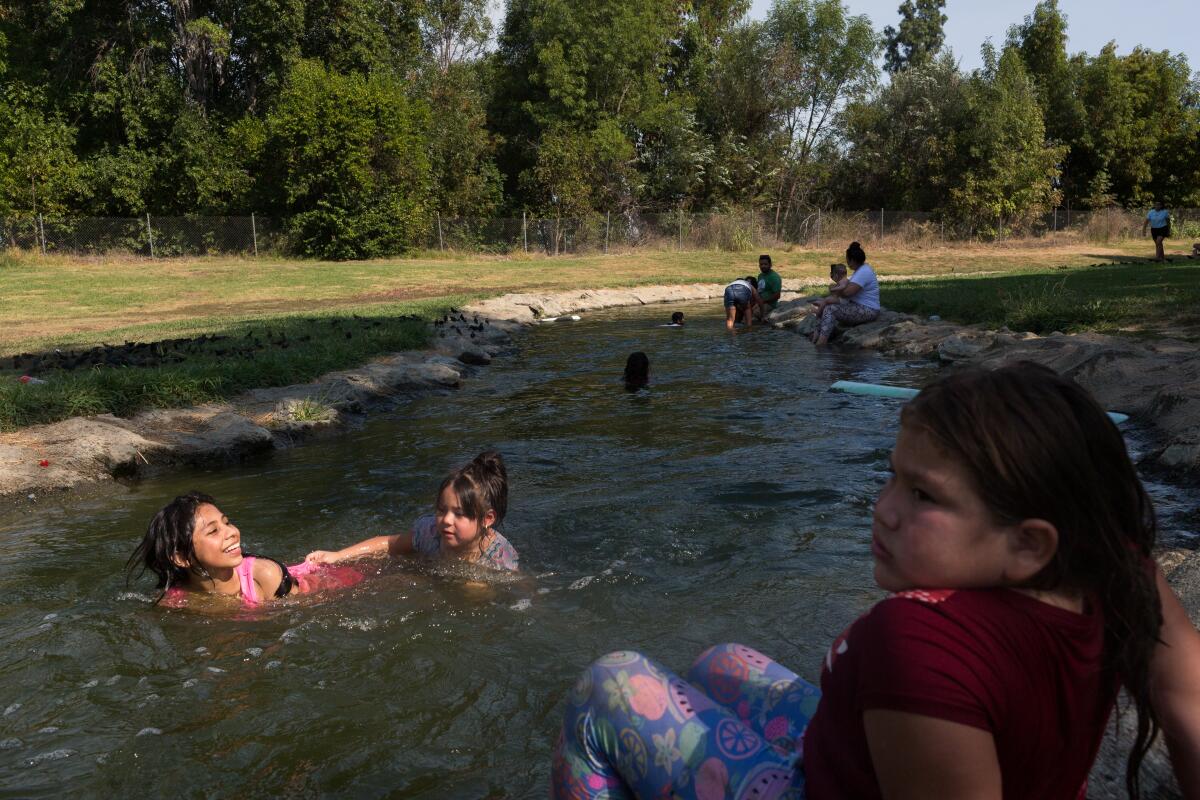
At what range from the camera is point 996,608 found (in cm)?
152

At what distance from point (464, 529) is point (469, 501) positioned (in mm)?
142

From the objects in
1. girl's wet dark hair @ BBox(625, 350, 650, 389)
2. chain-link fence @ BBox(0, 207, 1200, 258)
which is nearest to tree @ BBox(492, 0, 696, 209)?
chain-link fence @ BBox(0, 207, 1200, 258)

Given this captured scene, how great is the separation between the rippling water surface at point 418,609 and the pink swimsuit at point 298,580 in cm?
10

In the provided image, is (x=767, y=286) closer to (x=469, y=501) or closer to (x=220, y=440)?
(x=220, y=440)

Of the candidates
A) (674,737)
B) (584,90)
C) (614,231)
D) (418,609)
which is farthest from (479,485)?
(584,90)

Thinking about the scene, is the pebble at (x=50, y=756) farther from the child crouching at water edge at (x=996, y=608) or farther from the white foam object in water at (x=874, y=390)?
the white foam object in water at (x=874, y=390)

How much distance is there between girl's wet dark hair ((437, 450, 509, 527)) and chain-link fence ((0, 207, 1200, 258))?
30.5m

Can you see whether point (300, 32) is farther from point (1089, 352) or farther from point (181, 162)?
point (1089, 352)

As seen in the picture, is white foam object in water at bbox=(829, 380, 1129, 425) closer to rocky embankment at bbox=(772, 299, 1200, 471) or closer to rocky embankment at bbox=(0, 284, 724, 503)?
rocky embankment at bbox=(772, 299, 1200, 471)

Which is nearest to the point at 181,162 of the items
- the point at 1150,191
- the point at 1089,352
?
the point at 1089,352

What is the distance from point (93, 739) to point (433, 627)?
Result: 1.39 metres

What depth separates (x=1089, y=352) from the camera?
8734mm

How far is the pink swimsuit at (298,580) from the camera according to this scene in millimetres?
4602

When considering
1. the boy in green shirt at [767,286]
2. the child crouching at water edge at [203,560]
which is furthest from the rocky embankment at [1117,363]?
the boy in green shirt at [767,286]
